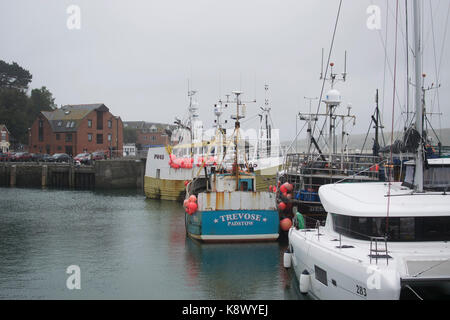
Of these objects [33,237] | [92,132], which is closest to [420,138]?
[33,237]

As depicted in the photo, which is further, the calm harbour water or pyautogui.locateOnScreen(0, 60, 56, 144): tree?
pyautogui.locateOnScreen(0, 60, 56, 144): tree

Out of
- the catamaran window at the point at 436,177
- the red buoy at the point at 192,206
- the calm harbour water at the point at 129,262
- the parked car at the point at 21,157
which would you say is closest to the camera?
the catamaran window at the point at 436,177

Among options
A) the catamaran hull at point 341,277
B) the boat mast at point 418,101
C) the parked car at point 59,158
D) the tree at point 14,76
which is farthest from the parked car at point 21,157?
the boat mast at point 418,101

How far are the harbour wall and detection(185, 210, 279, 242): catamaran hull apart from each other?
35126 millimetres

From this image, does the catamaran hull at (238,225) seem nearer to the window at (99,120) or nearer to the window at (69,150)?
the window at (99,120)

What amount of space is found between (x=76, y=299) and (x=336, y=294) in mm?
7809

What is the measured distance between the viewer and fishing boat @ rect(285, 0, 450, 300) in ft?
33.7

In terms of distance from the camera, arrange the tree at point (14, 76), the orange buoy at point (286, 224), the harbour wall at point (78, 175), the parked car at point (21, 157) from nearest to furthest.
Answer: the orange buoy at point (286, 224), the harbour wall at point (78, 175), the parked car at point (21, 157), the tree at point (14, 76)

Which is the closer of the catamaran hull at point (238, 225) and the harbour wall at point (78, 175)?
the catamaran hull at point (238, 225)

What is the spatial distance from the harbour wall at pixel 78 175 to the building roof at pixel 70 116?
1620 cm

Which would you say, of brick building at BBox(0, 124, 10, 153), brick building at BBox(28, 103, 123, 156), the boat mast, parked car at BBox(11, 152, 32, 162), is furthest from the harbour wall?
the boat mast

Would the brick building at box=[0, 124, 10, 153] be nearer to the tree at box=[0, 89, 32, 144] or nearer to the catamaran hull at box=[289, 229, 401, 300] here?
the tree at box=[0, 89, 32, 144]

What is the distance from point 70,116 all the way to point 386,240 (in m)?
72.9

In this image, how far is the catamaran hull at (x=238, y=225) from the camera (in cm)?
2020
